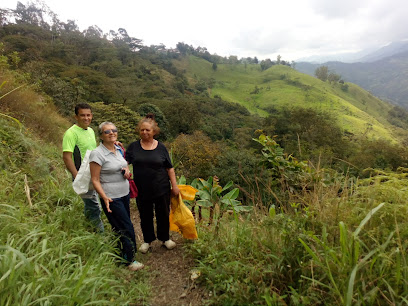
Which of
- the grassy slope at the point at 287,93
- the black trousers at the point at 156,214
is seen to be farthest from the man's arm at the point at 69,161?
the grassy slope at the point at 287,93

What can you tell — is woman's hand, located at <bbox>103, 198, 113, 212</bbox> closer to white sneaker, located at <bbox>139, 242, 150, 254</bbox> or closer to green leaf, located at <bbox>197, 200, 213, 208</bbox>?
white sneaker, located at <bbox>139, 242, 150, 254</bbox>

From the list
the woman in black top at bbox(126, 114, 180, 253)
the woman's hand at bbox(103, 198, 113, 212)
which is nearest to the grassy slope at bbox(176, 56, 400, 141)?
the woman in black top at bbox(126, 114, 180, 253)

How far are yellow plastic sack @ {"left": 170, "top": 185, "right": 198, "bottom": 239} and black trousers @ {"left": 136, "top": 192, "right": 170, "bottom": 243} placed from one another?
0.09 meters

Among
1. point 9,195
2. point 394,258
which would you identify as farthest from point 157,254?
point 394,258

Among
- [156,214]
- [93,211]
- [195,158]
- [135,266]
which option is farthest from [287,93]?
[135,266]

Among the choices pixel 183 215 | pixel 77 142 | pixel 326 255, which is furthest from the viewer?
pixel 183 215

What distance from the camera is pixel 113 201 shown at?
2.17 metres

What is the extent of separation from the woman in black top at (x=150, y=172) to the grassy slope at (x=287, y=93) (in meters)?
47.2

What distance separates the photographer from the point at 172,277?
88.3 inches

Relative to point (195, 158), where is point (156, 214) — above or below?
above

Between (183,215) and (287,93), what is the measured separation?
67523mm

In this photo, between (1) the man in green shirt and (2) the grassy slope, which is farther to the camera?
(2) the grassy slope

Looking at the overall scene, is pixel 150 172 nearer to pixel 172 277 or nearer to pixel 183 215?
Answer: pixel 183 215

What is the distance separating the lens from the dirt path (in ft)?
6.37
